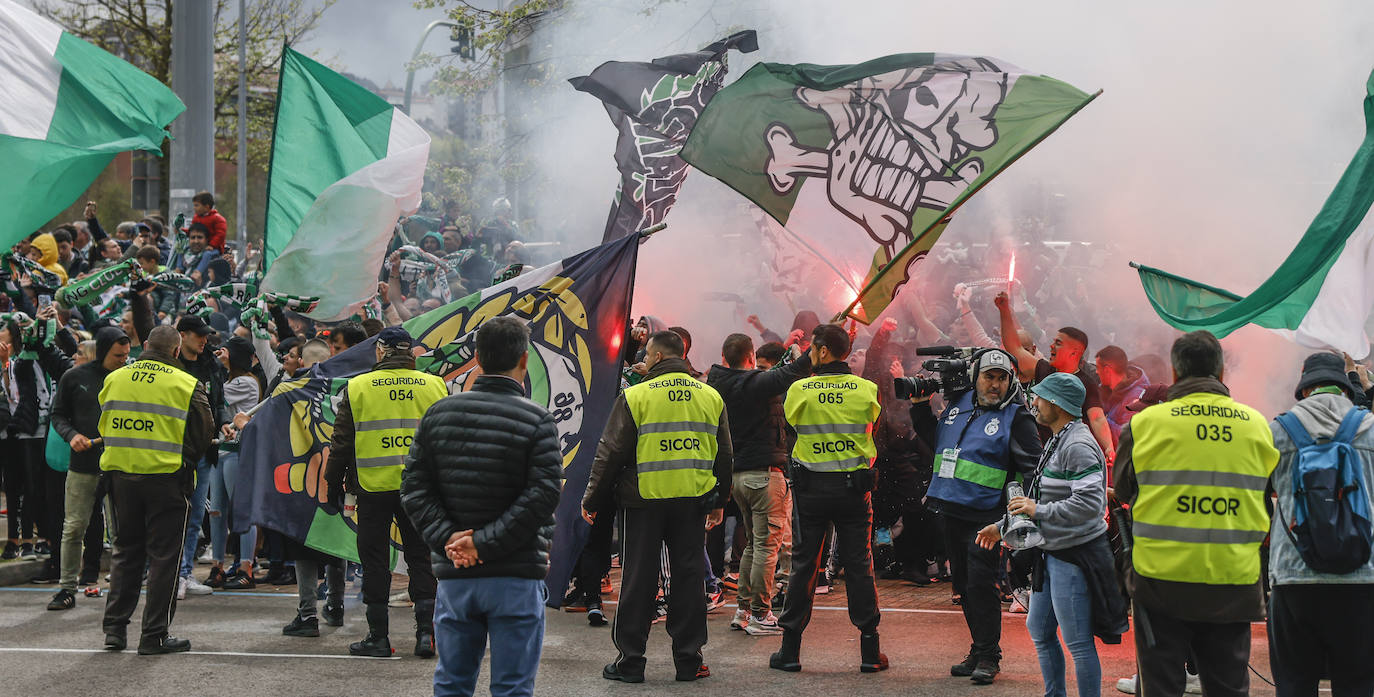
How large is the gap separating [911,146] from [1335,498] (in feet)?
12.0

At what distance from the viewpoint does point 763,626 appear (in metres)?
8.29

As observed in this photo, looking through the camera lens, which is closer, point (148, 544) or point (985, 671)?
point (985, 671)

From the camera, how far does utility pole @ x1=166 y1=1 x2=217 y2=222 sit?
1503cm

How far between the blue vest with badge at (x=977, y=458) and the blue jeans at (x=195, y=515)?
17.0 ft

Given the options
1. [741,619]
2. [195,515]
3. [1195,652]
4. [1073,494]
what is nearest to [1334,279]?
[1073,494]

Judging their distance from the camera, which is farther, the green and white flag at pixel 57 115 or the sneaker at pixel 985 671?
the green and white flag at pixel 57 115

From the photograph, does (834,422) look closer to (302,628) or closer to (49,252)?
(302,628)

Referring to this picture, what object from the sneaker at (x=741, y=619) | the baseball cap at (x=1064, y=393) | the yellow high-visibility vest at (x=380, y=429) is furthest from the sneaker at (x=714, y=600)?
the baseball cap at (x=1064, y=393)

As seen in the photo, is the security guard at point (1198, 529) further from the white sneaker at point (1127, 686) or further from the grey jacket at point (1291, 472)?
the white sneaker at point (1127, 686)

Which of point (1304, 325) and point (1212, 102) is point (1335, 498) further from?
point (1212, 102)

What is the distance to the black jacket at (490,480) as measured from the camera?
4.73 metres

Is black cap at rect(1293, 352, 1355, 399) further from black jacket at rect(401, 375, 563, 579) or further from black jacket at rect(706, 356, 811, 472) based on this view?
black jacket at rect(706, 356, 811, 472)

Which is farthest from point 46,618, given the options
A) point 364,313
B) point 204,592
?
point 364,313

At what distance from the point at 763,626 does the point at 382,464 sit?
2.60 meters
